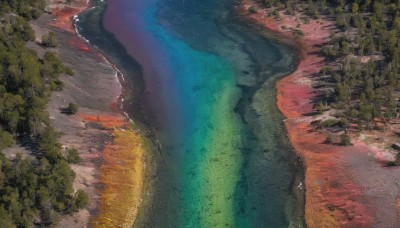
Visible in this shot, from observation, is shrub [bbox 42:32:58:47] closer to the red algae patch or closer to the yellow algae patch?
the red algae patch

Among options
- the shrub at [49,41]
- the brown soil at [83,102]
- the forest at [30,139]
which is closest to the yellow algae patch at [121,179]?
the brown soil at [83,102]

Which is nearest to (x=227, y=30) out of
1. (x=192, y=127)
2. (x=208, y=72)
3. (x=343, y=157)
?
(x=208, y=72)

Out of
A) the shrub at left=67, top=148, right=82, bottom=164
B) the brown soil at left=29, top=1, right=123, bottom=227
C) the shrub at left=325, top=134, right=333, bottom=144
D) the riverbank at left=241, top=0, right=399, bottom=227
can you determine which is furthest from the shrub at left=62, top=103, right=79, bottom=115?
the shrub at left=325, top=134, right=333, bottom=144

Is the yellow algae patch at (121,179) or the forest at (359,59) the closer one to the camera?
the yellow algae patch at (121,179)

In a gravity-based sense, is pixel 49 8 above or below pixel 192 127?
above

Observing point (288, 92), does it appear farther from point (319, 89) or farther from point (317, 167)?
point (317, 167)

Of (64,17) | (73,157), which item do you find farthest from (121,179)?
(64,17)

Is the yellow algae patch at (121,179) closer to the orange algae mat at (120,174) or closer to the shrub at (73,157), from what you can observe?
the orange algae mat at (120,174)
